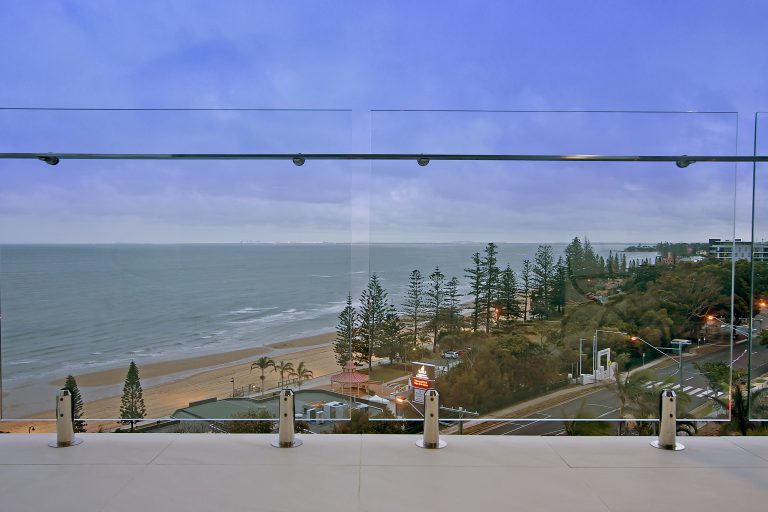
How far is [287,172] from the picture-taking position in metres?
3.20

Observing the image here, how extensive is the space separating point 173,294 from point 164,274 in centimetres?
16

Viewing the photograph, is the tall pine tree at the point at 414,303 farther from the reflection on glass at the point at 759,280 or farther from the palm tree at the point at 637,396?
the reflection on glass at the point at 759,280

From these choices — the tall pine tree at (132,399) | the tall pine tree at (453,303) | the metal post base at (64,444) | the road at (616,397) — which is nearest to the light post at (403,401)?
the road at (616,397)

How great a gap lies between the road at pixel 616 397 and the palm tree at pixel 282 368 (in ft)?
4.67

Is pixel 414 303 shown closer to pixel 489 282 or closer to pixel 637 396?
pixel 489 282

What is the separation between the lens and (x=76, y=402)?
3.04 meters

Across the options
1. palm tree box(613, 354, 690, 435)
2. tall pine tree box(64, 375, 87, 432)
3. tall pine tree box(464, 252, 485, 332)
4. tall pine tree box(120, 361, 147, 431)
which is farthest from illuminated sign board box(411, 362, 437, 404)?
tall pine tree box(64, 375, 87, 432)

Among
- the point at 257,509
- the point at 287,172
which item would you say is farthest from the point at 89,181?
the point at 257,509

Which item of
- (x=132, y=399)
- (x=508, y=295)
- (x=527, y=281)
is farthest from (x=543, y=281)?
(x=132, y=399)

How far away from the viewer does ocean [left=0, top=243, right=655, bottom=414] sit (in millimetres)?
3111

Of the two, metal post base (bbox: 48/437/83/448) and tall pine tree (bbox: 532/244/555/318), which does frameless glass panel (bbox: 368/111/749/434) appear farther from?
metal post base (bbox: 48/437/83/448)

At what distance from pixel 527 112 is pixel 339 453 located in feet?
8.63

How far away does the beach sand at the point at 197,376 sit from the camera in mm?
3082

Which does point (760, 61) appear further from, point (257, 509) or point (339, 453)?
point (257, 509)
